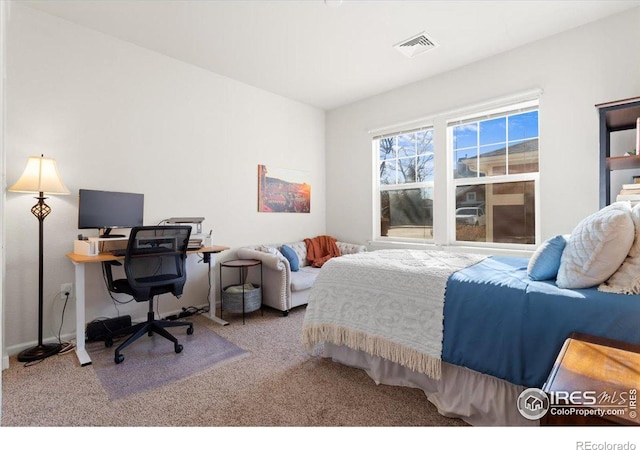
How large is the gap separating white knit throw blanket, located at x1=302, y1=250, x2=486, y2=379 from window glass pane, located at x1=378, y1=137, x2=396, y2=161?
2358mm

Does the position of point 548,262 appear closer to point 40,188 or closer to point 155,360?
point 155,360

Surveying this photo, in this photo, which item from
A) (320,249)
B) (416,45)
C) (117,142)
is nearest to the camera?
(117,142)

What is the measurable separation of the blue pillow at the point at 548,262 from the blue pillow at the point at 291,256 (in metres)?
2.57

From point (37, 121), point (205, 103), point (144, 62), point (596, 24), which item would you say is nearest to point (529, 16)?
point (596, 24)

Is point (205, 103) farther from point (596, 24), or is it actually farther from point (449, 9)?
point (596, 24)

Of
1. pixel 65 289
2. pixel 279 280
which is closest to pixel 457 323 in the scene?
pixel 279 280

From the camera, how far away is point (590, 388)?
35.2 inches

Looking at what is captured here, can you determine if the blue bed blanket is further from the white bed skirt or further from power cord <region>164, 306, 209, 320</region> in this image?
power cord <region>164, 306, 209, 320</region>

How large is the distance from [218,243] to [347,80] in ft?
8.42

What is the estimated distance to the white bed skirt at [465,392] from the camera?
5.00 feet

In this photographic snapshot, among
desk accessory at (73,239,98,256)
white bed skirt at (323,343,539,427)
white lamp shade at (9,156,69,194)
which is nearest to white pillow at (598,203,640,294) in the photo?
→ white bed skirt at (323,343,539,427)

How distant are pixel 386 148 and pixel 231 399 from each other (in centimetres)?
368

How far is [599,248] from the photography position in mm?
1367

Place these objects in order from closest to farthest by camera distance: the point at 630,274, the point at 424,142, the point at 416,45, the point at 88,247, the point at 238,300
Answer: the point at 630,274, the point at 88,247, the point at 416,45, the point at 238,300, the point at 424,142
